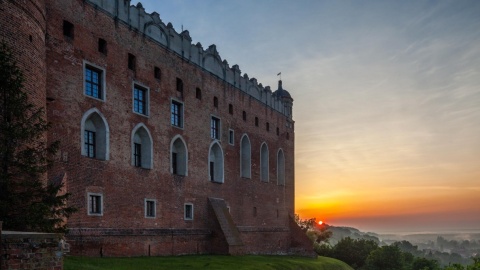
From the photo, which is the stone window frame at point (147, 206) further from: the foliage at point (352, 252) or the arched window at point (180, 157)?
the foliage at point (352, 252)

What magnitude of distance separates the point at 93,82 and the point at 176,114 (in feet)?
19.5

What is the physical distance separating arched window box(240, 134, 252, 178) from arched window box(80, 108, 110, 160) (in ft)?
43.9

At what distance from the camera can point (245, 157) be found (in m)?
32.1

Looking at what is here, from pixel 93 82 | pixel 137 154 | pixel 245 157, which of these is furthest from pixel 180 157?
pixel 245 157

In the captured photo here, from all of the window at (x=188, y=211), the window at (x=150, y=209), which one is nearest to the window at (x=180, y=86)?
the window at (x=188, y=211)

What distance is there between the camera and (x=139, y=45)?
71.2 feet

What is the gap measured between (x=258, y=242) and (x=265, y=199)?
324cm

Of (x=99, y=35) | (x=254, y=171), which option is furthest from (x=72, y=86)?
(x=254, y=171)

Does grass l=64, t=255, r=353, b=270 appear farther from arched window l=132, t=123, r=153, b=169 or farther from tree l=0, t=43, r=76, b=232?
arched window l=132, t=123, r=153, b=169

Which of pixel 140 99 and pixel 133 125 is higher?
pixel 140 99

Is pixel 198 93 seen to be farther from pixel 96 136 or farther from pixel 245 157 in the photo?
pixel 96 136

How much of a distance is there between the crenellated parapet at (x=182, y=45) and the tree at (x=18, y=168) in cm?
741

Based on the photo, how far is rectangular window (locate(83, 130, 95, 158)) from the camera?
1902 cm

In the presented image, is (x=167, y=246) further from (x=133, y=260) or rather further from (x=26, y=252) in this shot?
(x=26, y=252)
